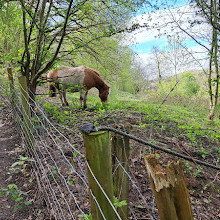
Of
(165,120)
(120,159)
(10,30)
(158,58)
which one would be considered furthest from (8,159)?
(158,58)

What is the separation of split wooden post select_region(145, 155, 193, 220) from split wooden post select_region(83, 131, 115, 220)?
0.32 m

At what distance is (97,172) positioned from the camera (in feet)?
3.39

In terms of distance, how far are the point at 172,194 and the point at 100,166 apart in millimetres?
404

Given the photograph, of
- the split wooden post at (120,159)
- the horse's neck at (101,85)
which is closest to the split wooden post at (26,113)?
the split wooden post at (120,159)

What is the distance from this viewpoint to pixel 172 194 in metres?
0.78

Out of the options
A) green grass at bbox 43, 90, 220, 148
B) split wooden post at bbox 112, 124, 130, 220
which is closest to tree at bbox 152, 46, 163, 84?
green grass at bbox 43, 90, 220, 148

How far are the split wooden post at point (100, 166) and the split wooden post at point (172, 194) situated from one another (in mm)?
322

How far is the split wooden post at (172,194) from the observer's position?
0.77 m

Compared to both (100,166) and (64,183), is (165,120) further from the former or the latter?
(100,166)

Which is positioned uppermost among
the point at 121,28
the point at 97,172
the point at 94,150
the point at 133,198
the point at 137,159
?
the point at 121,28

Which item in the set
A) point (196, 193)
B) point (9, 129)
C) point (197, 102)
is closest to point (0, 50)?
point (9, 129)

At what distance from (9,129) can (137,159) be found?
3406 mm

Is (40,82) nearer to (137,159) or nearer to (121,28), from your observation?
(121,28)

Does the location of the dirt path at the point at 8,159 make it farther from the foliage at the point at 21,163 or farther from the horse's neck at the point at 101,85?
the horse's neck at the point at 101,85
